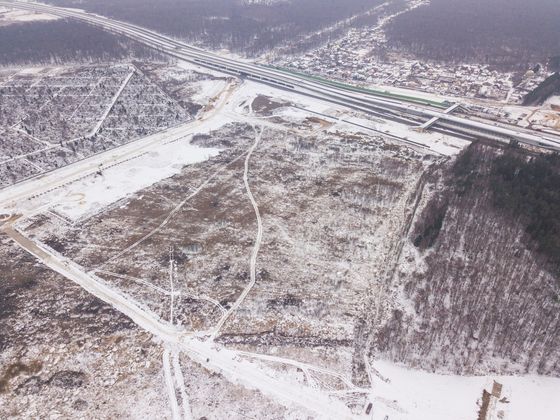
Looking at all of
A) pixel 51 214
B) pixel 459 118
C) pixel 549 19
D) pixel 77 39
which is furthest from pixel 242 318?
pixel 549 19

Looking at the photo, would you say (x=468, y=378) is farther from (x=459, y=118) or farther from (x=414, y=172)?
(x=459, y=118)

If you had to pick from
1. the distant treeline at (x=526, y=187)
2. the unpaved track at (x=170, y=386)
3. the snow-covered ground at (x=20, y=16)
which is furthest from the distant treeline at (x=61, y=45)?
the unpaved track at (x=170, y=386)

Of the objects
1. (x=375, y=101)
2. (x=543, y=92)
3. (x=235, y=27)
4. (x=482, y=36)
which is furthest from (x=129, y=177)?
(x=482, y=36)

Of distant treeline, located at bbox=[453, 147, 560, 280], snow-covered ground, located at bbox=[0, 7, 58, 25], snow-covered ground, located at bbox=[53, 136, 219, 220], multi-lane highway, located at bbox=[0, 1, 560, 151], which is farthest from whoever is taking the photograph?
snow-covered ground, located at bbox=[0, 7, 58, 25]

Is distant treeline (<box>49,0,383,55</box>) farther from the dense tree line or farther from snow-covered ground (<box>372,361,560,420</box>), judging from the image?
snow-covered ground (<box>372,361,560,420</box>)

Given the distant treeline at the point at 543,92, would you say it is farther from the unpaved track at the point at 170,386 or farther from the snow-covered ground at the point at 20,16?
the snow-covered ground at the point at 20,16

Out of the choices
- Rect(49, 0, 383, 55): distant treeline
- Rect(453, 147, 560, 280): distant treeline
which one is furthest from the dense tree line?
Rect(49, 0, 383, 55): distant treeline
